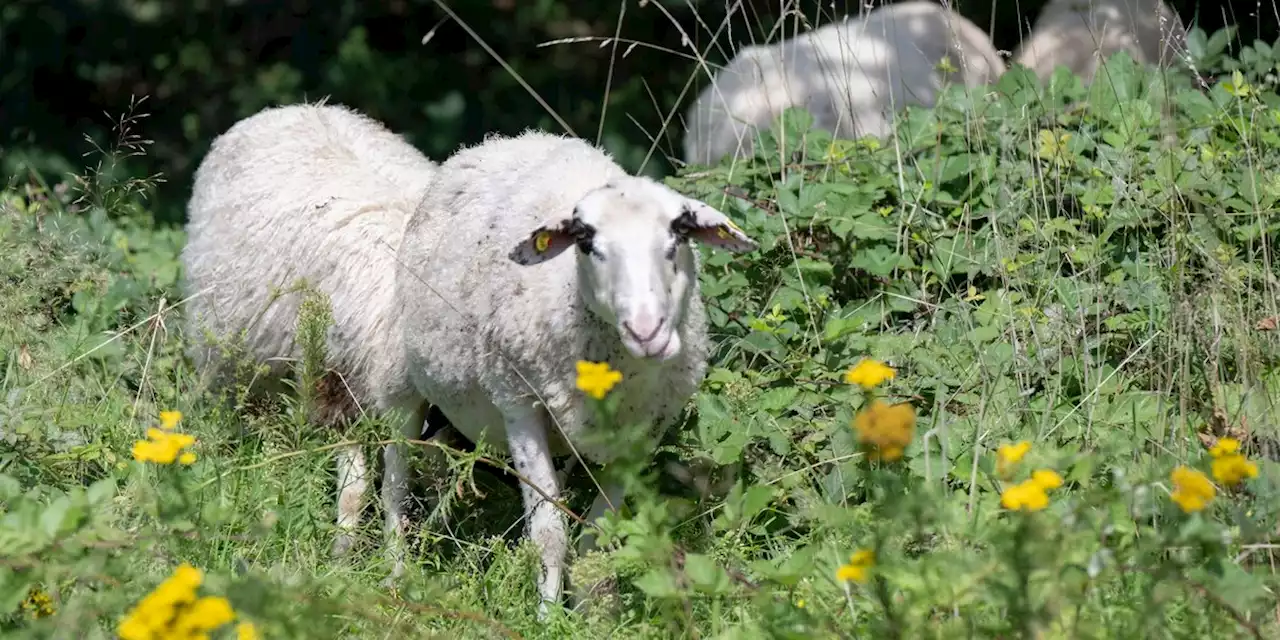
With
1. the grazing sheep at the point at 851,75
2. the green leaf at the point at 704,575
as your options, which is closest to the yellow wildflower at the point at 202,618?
the green leaf at the point at 704,575

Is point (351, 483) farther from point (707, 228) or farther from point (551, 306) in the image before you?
point (707, 228)

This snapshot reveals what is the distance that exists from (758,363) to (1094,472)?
1.16 m

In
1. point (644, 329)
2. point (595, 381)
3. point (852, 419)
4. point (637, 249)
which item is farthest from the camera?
point (852, 419)

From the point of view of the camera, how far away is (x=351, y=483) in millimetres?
3934

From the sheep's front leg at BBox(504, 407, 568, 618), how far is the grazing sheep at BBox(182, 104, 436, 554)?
20.2 inches

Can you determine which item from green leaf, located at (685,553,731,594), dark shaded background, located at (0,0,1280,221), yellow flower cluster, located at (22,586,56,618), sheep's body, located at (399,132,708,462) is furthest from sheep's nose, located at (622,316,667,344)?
dark shaded background, located at (0,0,1280,221)

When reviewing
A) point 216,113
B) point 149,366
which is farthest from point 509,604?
point 216,113

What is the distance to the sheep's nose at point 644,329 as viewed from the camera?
9.90 feet

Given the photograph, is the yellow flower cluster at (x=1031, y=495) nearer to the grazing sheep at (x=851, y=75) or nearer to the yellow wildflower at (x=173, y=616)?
the yellow wildflower at (x=173, y=616)

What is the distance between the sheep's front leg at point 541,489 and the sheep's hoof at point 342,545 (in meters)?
0.44

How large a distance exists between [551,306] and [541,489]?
408 mm

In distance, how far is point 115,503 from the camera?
3205mm

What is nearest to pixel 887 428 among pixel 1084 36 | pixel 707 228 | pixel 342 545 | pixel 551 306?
pixel 707 228

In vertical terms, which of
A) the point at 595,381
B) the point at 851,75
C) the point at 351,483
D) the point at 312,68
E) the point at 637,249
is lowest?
the point at 312,68
